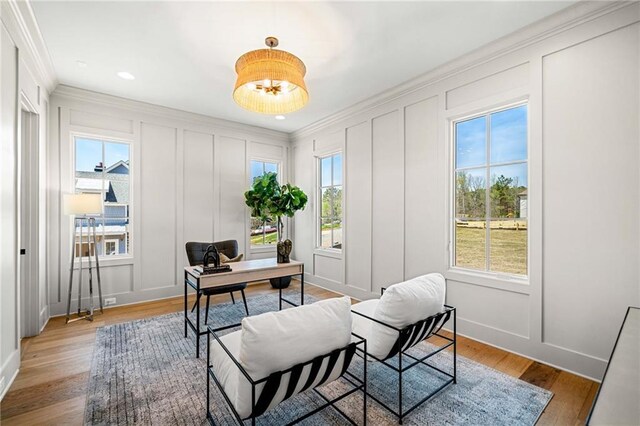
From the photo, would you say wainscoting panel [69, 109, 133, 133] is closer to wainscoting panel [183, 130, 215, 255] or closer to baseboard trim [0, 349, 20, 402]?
wainscoting panel [183, 130, 215, 255]

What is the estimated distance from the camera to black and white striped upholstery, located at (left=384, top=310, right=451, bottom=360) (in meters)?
1.83

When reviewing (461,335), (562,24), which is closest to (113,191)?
(461,335)

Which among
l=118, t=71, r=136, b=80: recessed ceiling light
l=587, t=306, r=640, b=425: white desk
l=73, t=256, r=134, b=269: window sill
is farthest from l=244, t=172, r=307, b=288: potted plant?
l=587, t=306, r=640, b=425: white desk

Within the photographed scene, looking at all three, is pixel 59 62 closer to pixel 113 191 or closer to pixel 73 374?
pixel 113 191

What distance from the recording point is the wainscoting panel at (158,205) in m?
4.24

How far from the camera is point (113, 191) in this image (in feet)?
13.4

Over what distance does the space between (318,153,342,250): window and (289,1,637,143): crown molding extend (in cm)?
116

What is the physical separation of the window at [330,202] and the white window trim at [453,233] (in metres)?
1.95

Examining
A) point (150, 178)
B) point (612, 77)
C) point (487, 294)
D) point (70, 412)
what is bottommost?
point (70, 412)

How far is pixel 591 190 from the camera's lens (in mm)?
2260

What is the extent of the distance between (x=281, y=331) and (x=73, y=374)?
2.22m

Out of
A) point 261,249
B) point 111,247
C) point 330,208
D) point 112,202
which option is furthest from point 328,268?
point 112,202

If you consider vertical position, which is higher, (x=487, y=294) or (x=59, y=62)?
(x=59, y=62)

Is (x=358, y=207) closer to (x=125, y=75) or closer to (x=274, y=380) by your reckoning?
(x=274, y=380)
